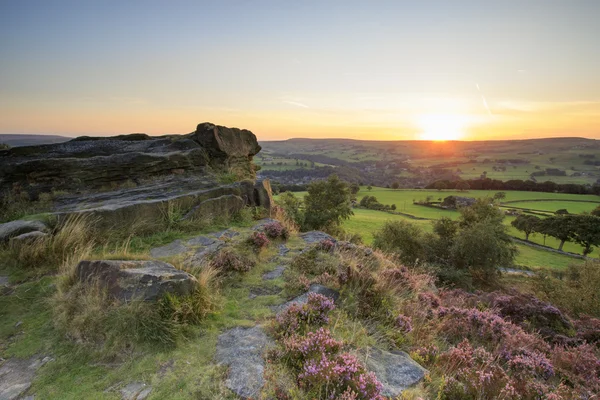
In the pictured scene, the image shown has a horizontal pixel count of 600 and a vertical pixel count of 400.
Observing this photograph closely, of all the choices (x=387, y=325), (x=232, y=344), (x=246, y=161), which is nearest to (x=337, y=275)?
(x=387, y=325)

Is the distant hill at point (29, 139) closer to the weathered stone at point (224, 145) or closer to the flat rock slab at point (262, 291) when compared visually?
the weathered stone at point (224, 145)

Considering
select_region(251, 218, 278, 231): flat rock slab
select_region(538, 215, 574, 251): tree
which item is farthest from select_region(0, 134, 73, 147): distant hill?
select_region(538, 215, 574, 251): tree

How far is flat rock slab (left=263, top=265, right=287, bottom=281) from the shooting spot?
682 cm

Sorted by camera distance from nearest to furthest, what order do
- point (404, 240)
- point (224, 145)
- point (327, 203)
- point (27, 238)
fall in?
point (27, 238) → point (224, 145) → point (404, 240) → point (327, 203)

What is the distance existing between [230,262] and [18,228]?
5.31 m

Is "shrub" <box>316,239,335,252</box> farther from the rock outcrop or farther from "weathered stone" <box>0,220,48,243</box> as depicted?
"weathered stone" <box>0,220,48,243</box>

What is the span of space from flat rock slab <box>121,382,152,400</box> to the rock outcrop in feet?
28.4

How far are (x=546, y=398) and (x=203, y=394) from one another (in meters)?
4.59

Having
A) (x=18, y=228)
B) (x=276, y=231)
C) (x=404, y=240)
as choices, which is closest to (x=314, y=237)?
(x=276, y=231)

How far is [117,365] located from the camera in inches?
154

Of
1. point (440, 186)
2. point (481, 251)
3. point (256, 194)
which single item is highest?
point (256, 194)

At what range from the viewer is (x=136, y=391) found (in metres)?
3.46

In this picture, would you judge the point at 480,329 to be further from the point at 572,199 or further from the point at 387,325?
the point at 572,199

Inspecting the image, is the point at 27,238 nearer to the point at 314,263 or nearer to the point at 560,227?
the point at 314,263
